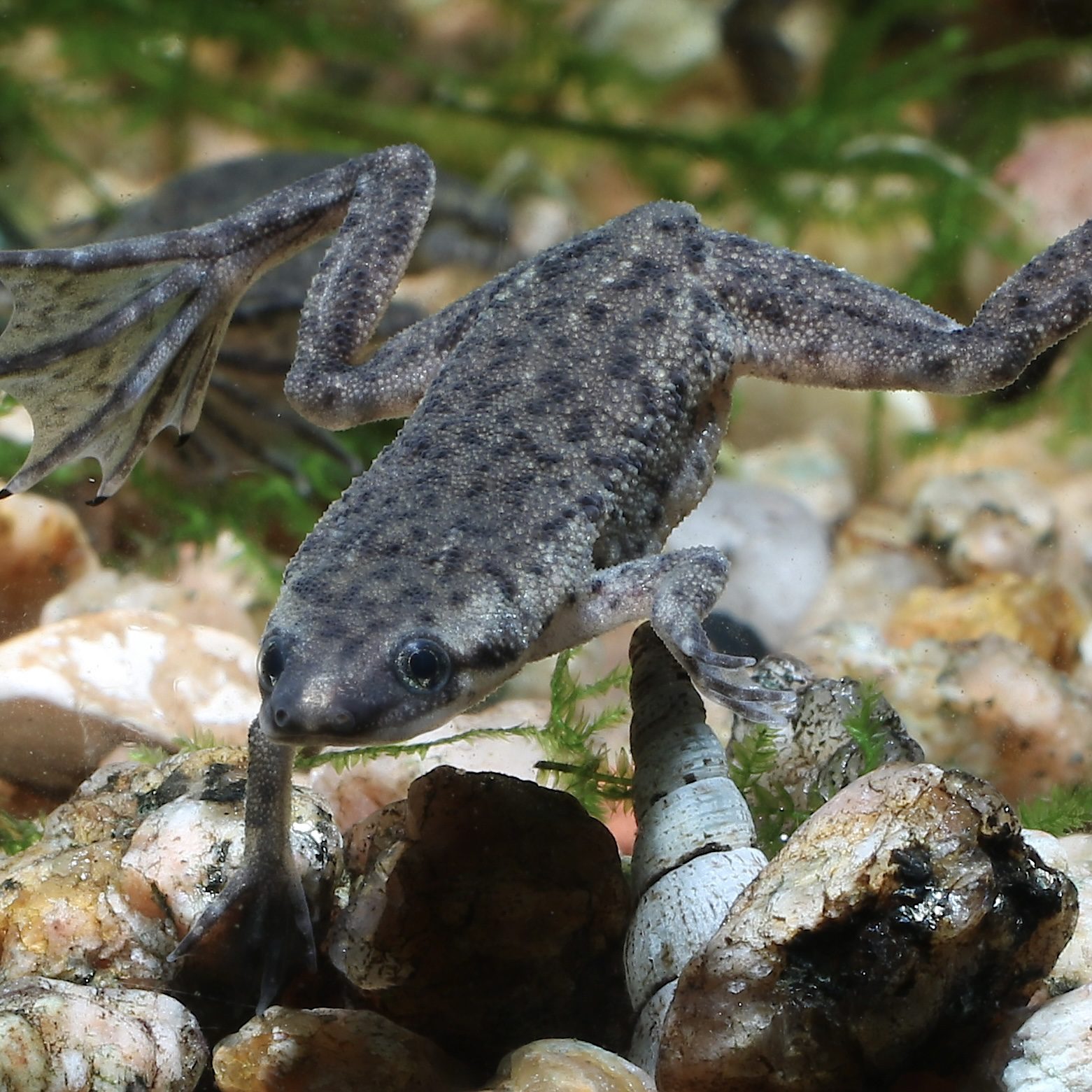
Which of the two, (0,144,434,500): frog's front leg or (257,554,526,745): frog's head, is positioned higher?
(0,144,434,500): frog's front leg

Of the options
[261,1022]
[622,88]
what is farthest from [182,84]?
[261,1022]

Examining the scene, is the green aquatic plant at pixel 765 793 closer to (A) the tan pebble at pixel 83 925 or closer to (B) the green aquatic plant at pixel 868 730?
(B) the green aquatic plant at pixel 868 730

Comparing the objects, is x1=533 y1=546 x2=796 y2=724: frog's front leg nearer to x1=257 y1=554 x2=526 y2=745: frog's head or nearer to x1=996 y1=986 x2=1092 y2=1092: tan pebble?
x1=257 y1=554 x2=526 y2=745: frog's head

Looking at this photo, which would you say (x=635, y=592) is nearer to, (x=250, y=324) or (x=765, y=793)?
(x=765, y=793)

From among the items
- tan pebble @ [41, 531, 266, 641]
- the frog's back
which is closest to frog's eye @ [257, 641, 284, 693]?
the frog's back

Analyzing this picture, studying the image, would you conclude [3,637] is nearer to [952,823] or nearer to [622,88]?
[952,823]

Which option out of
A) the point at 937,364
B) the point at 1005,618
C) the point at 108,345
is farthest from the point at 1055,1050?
the point at 108,345
